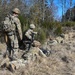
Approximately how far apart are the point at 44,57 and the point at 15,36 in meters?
1.16

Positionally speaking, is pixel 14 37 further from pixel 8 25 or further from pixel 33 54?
pixel 33 54

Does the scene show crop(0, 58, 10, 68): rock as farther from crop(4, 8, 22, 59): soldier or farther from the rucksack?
the rucksack

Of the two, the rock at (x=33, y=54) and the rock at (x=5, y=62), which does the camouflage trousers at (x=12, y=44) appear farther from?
the rock at (x=33, y=54)

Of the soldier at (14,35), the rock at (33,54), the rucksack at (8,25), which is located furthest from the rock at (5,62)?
the rucksack at (8,25)

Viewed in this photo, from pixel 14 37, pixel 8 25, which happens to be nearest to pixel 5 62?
pixel 14 37

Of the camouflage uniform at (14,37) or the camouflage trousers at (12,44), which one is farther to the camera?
the camouflage trousers at (12,44)

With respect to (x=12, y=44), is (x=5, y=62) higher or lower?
lower

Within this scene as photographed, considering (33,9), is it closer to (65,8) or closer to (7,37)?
(7,37)

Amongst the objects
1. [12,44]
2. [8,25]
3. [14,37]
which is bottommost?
[12,44]

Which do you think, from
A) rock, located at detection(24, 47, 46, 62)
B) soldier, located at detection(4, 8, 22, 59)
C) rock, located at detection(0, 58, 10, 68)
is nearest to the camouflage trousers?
soldier, located at detection(4, 8, 22, 59)

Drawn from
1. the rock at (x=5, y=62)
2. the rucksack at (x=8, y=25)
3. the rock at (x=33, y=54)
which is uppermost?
the rucksack at (x=8, y=25)

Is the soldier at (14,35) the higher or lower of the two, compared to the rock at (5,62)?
higher

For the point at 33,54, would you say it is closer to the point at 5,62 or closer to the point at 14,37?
the point at 14,37

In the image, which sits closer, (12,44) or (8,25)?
(8,25)
